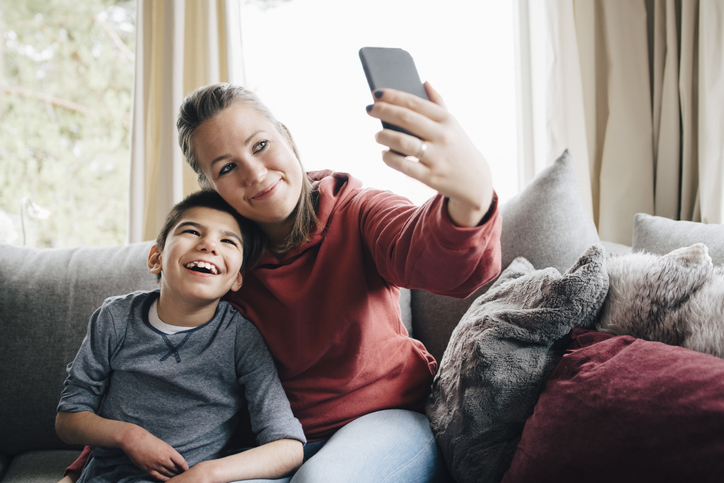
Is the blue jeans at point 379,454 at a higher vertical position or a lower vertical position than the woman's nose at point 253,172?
lower

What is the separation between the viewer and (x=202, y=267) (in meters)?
0.97

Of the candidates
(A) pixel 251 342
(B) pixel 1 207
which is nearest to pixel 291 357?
(A) pixel 251 342

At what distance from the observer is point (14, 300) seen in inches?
53.4

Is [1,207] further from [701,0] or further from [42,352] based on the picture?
[701,0]

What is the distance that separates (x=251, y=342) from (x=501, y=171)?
162 centimetres

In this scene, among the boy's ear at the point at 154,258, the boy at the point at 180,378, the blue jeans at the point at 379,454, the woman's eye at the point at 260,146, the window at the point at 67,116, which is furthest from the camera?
the window at the point at 67,116

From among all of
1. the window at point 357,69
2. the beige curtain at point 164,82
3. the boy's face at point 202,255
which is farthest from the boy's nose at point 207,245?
the window at point 357,69

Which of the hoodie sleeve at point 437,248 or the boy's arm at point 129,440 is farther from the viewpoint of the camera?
the boy's arm at point 129,440

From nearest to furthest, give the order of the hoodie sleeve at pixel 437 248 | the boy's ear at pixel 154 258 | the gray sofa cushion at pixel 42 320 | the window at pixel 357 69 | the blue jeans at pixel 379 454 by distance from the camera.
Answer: the hoodie sleeve at pixel 437 248
the blue jeans at pixel 379 454
the boy's ear at pixel 154 258
the gray sofa cushion at pixel 42 320
the window at pixel 357 69

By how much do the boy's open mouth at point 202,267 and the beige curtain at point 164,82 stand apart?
3.77ft

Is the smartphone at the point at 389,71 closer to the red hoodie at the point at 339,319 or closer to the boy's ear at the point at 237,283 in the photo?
the red hoodie at the point at 339,319

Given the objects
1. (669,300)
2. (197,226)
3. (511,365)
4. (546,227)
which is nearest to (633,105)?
(546,227)

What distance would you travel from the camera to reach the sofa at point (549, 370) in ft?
1.79

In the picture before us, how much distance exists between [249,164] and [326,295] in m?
0.32
